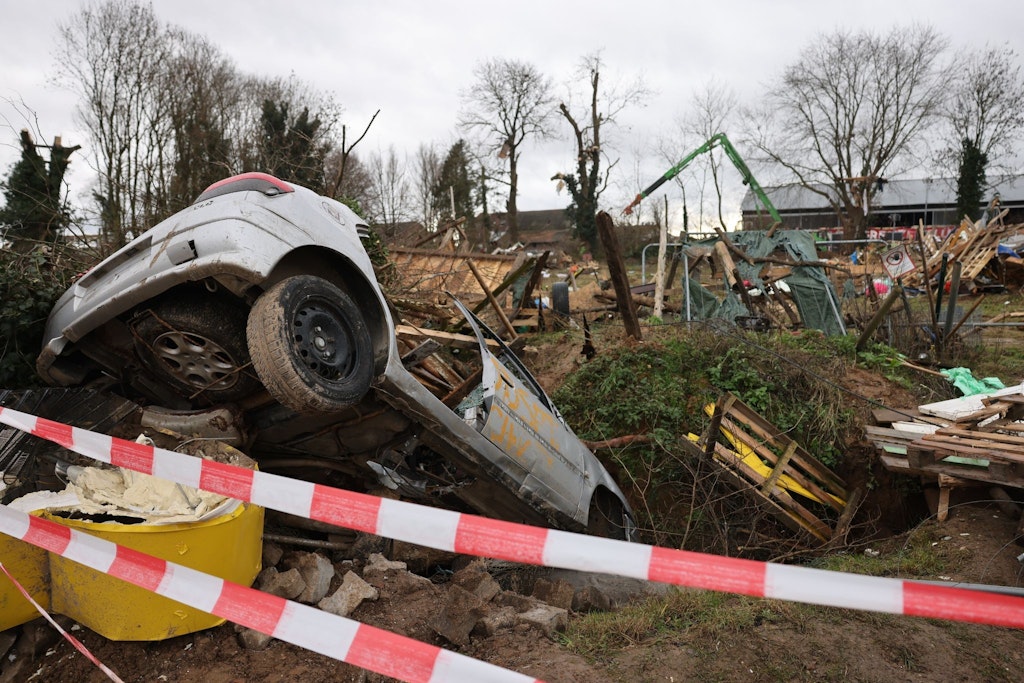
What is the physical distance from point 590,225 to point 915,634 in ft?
116

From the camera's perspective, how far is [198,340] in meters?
3.48

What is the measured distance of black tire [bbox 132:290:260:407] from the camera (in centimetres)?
343

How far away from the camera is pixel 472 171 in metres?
37.2

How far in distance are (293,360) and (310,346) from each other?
186 millimetres

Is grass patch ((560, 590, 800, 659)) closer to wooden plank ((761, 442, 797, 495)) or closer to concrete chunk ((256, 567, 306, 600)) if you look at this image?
concrete chunk ((256, 567, 306, 600))

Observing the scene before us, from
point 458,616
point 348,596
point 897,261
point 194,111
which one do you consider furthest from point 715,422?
point 194,111

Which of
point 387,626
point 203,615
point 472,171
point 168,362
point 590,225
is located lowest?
point 387,626

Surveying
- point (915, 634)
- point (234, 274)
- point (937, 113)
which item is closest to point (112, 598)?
point (234, 274)

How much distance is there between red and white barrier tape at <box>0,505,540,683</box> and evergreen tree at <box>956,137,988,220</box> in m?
40.7

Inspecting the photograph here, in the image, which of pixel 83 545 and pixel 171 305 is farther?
pixel 171 305

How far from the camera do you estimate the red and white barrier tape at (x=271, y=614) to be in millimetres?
2104

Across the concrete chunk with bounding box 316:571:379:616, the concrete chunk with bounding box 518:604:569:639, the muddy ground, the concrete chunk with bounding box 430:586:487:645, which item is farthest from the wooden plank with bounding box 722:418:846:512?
the concrete chunk with bounding box 316:571:379:616

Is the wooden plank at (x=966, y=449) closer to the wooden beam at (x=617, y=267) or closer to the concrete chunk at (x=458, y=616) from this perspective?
the wooden beam at (x=617, y=267)

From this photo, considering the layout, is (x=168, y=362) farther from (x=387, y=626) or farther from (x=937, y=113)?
(x=937, y=113)
